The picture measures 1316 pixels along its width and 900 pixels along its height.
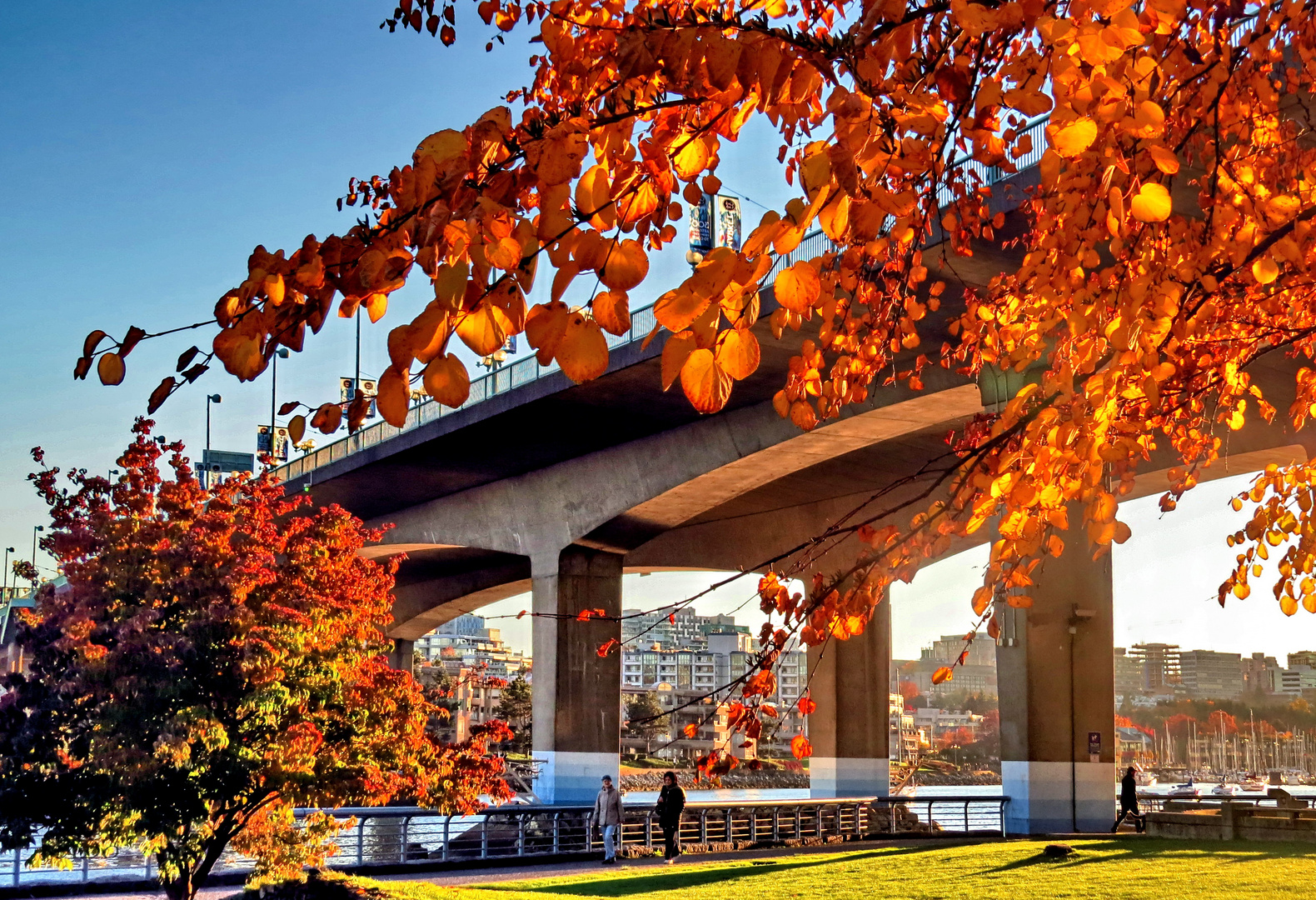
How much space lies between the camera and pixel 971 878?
57.1 feet

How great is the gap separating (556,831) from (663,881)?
7471mm

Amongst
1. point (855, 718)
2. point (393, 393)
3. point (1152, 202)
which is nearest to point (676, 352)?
point (393, 393)

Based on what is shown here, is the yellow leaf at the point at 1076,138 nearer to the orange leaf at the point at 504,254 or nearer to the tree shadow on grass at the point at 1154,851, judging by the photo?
the orange leaf at the point at 504,254

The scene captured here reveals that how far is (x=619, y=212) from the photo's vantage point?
11.1 ft

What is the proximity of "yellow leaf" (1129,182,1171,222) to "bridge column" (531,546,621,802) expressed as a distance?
30.7 m

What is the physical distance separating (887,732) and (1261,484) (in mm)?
35768

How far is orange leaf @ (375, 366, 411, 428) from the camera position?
2.83m

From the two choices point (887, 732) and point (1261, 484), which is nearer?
point (1261, 484)

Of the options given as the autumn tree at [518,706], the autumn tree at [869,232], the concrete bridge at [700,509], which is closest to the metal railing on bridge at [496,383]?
the concrete bridge at [700,509]

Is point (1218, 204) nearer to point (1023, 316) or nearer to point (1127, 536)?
point (1023, 316)

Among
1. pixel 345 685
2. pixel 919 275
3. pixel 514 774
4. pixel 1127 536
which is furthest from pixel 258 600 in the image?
pixel 514 774

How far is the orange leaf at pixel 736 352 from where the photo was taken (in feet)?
9.46

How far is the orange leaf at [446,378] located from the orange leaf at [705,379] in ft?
1.55

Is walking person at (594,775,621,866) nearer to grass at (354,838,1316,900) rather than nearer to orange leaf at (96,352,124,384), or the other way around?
grass at (354,838,1316,900)
